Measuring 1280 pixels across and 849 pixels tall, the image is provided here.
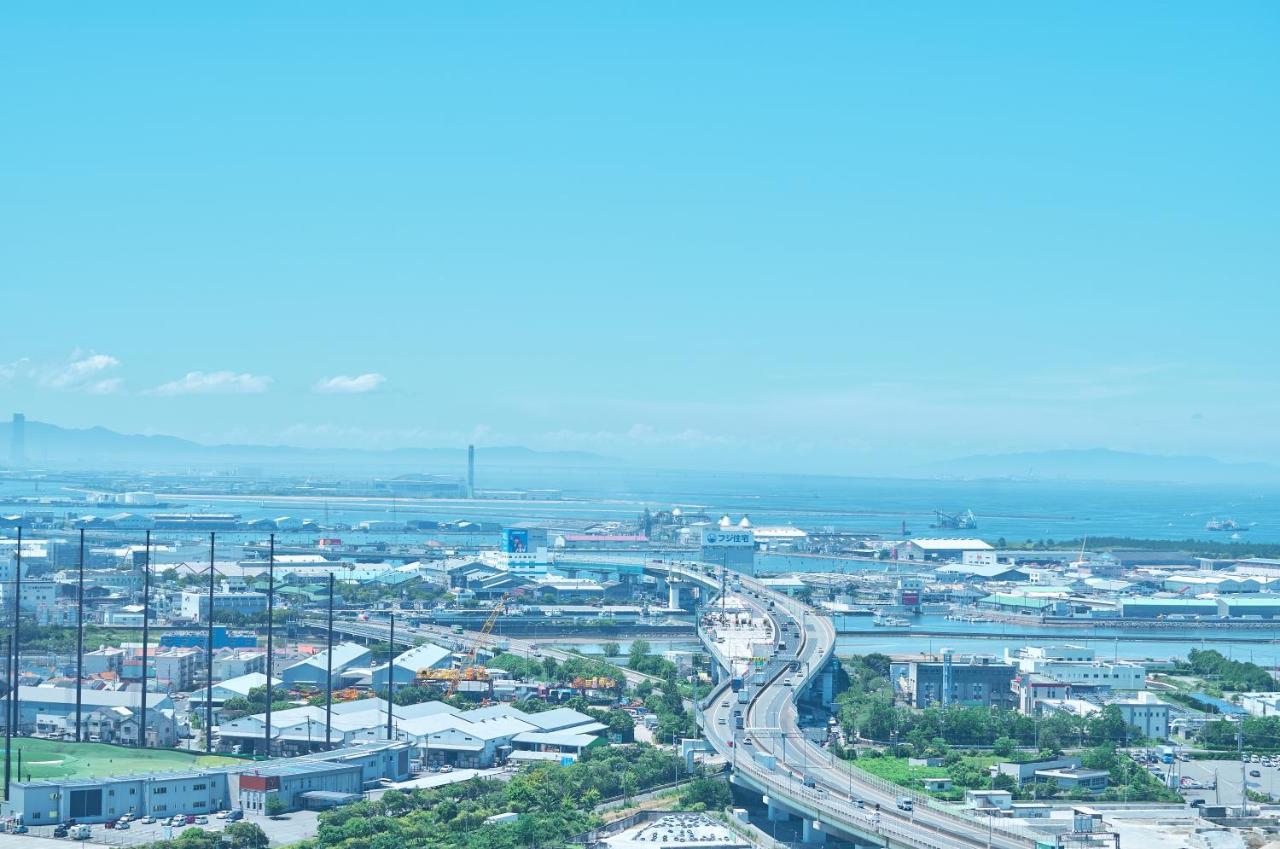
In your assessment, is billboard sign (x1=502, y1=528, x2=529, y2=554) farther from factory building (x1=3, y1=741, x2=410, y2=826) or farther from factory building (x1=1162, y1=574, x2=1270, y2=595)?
factory building (x1=3, y1=741, x2=410, y2=826)

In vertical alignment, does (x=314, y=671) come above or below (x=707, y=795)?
above

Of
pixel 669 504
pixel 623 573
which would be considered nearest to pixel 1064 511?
pixel 669 504

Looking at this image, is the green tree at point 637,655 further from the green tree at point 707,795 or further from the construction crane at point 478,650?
the green tree at point 707,795

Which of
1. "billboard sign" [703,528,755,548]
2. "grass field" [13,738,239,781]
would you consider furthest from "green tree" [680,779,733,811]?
"billboard sign" [703,528,755,548]

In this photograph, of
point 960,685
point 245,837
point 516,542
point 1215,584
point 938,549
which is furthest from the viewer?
point 938,549

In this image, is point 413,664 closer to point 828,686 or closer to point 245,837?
point 828,686

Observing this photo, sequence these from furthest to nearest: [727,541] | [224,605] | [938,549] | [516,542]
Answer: [938,549] → [516,542] → [727,541] → [224,605]

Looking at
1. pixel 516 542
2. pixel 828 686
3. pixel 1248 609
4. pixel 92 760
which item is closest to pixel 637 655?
pixel 828 686

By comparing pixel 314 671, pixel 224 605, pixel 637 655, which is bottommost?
pixel 637 655

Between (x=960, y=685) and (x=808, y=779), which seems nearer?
(x=808, y=779)
